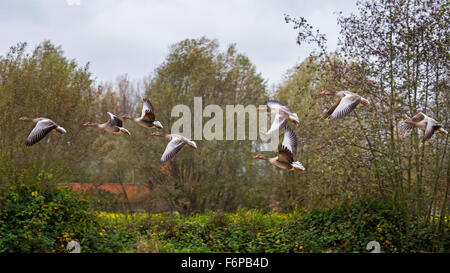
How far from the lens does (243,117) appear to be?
47.8 ft

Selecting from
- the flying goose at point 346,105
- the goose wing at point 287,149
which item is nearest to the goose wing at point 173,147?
the goose wing at point 287,149

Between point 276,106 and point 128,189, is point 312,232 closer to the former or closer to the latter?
point 276,106

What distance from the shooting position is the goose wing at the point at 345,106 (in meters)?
5.87

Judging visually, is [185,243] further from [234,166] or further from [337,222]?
[234,166]

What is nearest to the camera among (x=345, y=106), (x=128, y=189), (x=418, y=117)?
(x=345, y=106)

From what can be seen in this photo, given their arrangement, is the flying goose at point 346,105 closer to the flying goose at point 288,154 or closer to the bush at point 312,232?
the flying goose at point 288,154

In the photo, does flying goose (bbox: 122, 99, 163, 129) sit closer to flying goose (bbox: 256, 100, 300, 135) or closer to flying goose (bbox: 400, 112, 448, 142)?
flying goose (bbox: 256, 100, 300, 135)

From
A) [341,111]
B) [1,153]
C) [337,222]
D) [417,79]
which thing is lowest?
[337,222]

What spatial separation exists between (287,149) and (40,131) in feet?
11.6

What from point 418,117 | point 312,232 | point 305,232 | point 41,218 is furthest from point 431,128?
point 41,218

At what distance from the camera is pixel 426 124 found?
627 centimetres

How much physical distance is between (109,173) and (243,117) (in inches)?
212

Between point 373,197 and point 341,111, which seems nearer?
point 341,111
